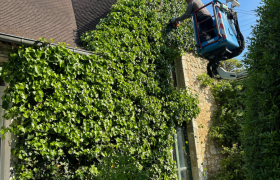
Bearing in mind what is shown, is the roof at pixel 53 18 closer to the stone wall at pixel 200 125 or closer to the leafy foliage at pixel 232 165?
the stone wall at pixel 200 125

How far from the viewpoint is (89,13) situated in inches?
302

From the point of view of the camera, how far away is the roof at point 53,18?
5198 mm

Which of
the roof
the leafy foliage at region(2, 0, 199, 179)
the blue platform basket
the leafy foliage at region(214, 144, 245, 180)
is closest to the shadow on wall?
the roof

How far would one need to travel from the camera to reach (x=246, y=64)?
4234mm

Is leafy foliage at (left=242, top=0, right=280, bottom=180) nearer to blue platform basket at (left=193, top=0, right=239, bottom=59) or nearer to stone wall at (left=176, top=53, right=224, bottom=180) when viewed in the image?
blue platform basket at (left=193, top=0, right=239, bottom=59)

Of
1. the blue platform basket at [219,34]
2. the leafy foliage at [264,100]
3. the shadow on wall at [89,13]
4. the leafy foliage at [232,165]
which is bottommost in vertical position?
the leafy foliage at [232,165]

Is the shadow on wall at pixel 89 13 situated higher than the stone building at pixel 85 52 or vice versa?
the shadow on wall at pixel 89 13

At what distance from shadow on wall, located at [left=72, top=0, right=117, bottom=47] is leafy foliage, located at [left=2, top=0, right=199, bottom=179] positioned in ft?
2.61

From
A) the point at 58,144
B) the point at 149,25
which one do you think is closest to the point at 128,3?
the point at 149,25

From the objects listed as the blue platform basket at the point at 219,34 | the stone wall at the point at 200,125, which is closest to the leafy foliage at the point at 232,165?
the stone wall at the point at 200,125

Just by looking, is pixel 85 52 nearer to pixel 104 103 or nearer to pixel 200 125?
pixel 104 103

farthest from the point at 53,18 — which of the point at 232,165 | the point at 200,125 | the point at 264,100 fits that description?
the point at 232,165

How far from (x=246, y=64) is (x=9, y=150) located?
415cm

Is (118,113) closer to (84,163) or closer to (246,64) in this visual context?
(84,163)
